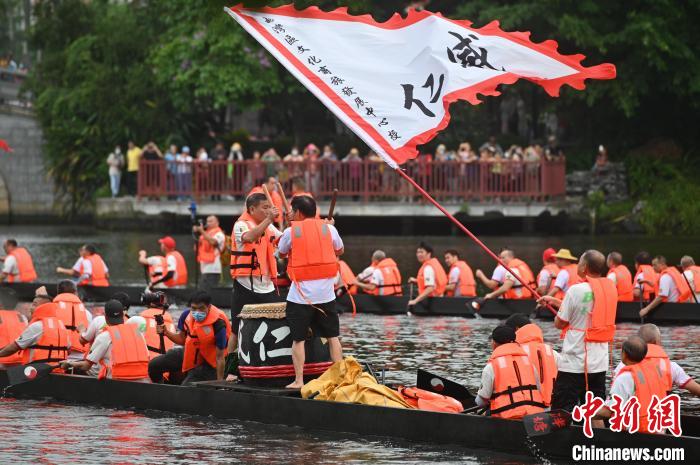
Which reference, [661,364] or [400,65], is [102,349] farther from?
[661,364]

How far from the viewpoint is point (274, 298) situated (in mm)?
17656

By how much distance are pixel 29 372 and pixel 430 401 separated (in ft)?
17.3

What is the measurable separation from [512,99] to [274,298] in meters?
36.1

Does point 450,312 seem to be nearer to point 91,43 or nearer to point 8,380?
point 8,380

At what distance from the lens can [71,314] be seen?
1920 cm

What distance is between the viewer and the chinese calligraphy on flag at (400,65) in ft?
53.2

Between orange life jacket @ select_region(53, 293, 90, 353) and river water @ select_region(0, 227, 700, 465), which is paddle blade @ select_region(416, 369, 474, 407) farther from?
orange life jacket @ select_region(53, 293, 90, 353)

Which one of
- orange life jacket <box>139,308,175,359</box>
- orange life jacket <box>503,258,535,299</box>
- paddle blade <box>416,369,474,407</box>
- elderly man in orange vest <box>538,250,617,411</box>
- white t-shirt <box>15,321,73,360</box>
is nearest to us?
elderly man in orange vest <box>538,250,617,411</box>

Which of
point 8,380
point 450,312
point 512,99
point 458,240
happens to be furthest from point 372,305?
point 512,99

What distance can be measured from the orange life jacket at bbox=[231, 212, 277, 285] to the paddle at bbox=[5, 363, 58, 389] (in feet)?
8.96

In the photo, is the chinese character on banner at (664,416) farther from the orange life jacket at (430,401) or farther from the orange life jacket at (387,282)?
the orange life jacket at (387,282)

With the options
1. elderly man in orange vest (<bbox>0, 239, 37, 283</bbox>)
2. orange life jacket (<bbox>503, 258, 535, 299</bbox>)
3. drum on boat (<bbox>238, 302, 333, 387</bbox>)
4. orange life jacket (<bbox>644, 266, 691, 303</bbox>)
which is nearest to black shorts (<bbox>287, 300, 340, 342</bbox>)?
drum on boat (<bbox>238, 302, 333, 387</bbox>)

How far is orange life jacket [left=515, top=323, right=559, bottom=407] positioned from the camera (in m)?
14.8

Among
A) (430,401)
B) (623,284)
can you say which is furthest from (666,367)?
(623,284)
